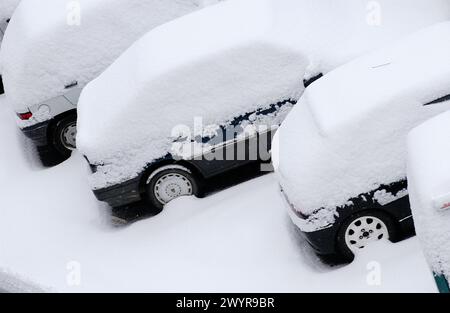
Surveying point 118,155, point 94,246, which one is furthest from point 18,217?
point 118,155

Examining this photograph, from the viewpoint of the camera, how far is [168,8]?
8.94 meters

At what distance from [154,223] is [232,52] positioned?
7.26 feet

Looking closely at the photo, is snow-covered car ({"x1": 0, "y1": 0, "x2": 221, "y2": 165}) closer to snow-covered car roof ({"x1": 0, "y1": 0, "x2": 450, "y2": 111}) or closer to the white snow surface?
snow-covered car roof ({"x1": 0, "y1": 0, "x2": 450, "y2": 111})

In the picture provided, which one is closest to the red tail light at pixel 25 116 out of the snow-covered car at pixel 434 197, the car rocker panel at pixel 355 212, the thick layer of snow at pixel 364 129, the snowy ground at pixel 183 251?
the snowy ground at pixel 183 251

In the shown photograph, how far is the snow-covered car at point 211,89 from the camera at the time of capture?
7.14 m

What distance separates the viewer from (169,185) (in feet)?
25.1

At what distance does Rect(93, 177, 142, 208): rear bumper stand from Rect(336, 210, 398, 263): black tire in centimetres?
254

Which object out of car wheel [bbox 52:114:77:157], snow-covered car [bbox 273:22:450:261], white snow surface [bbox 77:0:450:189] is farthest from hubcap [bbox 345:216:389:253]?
car wheel [bbox 52:114:77:157]

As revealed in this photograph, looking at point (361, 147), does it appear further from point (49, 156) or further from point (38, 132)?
point (49, 156)

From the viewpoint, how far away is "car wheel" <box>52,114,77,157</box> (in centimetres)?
899

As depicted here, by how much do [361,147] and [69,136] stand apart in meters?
4.74

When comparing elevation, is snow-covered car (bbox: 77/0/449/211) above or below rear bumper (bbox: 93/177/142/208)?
above

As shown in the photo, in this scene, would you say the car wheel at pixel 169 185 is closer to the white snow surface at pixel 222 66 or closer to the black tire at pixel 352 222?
the white snow surface at pixel 222 66
